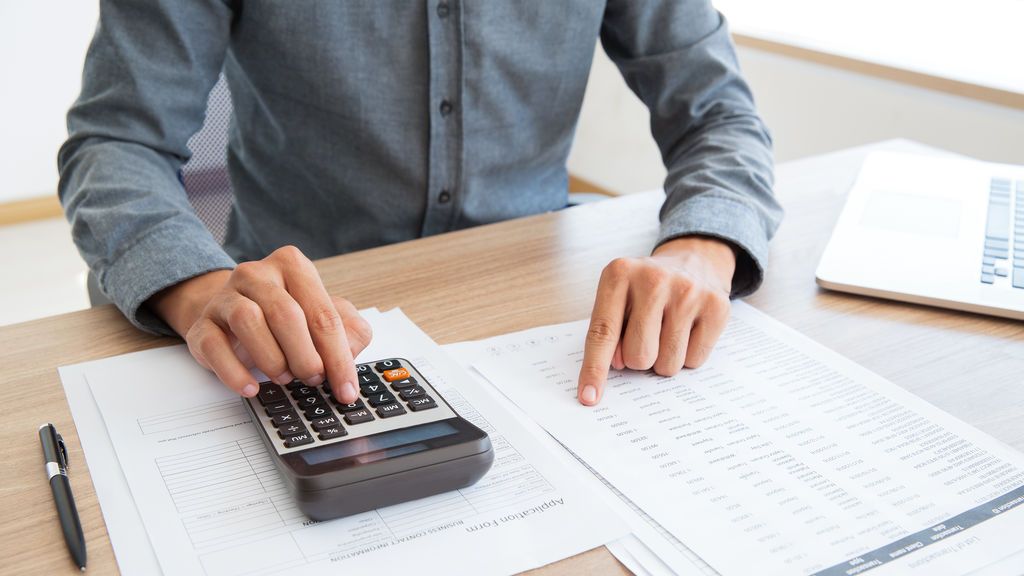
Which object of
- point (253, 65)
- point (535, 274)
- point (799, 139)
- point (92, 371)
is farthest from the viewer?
point (799, 139)

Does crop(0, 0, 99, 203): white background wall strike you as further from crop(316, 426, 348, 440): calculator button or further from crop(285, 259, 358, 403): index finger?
crop(316, 426, 348, 440): calculator button

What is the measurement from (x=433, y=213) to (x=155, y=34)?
1.19 feet

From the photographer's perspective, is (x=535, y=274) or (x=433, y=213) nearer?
(x=535, y=274)

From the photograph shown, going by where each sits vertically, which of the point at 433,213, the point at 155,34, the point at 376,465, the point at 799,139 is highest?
the point at 155,34

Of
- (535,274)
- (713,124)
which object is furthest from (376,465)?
(713,124)

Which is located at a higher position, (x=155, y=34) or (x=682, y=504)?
(x=155, y=34)

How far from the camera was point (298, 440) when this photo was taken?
0.52 meters

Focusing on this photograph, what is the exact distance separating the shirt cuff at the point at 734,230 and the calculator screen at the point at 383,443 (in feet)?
1.20

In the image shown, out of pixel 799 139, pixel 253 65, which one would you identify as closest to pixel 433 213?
pixel 253 65

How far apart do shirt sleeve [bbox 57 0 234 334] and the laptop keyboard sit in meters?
0.68

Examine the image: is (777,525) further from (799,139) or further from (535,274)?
(799,139)

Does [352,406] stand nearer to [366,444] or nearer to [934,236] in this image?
[366,444]

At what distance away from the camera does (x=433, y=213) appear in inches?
42.3

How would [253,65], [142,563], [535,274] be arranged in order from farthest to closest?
[253,65] → [535,274] → [142,563]
